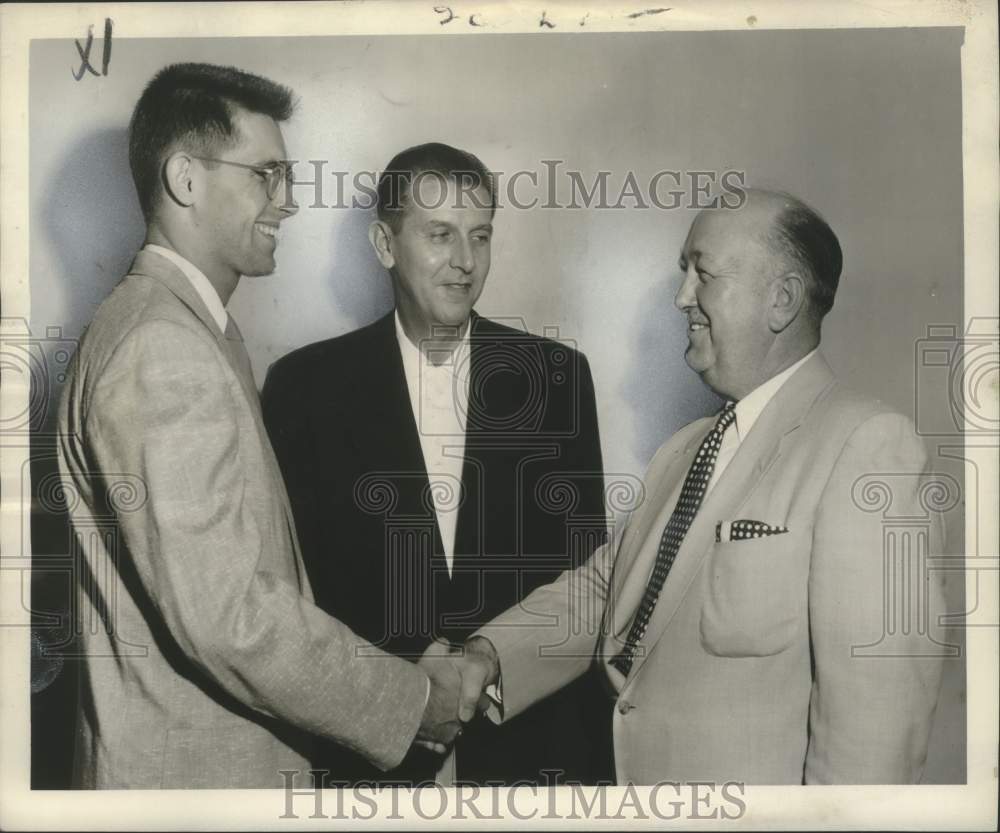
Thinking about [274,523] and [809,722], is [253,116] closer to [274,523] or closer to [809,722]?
[274,523]

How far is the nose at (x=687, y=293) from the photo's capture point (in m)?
2.12

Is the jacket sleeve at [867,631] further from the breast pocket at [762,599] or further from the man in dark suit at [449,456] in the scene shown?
the man in dark suit at [449,456]

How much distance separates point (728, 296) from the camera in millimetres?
2088

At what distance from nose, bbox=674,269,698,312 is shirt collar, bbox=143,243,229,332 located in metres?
0.82

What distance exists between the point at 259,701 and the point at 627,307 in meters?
0.95

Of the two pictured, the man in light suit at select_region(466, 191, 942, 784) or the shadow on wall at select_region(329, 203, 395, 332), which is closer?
the man in light suit at select_region(466, 191, 942, 784)

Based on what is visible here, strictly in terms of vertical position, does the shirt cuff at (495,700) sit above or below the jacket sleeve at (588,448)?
below

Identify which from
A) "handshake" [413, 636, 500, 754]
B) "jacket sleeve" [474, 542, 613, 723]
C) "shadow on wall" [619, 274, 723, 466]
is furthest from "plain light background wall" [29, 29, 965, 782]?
"handshake" [413, 636, 500, 754]

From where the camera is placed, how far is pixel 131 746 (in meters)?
2.05

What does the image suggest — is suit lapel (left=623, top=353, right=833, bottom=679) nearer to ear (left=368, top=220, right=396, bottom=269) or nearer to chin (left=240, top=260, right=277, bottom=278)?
ear (left=368, top=220, right=396, bottom=269)

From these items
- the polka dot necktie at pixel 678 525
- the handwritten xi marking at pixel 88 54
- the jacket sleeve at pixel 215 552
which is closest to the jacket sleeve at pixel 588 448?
the polka dot necktie at pixel 678 525

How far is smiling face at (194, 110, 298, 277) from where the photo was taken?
2.10 meters

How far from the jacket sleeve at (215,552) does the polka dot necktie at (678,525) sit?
15.9 inches

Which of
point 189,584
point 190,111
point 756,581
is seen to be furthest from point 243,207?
point 756,581
